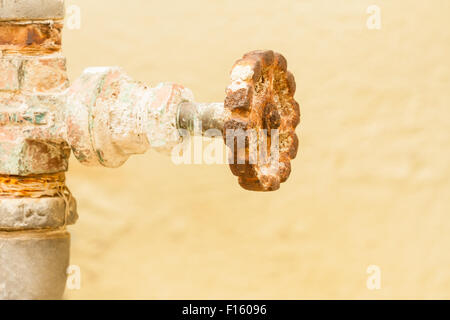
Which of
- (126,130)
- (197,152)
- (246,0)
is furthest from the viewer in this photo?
(246,0)

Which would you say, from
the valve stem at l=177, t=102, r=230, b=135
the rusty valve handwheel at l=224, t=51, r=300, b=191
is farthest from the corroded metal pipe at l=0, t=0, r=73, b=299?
the rusty valve handwheel at l=224, t=51, r=300, b=191

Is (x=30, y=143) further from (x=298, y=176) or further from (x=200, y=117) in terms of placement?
(x=298, y=176)

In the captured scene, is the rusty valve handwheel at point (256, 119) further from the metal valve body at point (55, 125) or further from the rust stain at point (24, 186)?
the rust stain at point (24, 186)

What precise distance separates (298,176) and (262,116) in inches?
24.5

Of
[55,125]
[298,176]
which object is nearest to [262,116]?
[55,125]

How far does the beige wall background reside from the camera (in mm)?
1539

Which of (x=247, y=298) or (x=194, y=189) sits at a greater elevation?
(x=194, y=189)

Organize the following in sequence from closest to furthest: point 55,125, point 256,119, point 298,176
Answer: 1. point 256,119
2. point 55,125
3. point 298,176

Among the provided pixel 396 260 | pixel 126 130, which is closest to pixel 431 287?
pixel 396 260

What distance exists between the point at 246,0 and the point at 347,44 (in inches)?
9.5

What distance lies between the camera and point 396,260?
1.59 meters

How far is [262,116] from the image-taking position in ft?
3.17

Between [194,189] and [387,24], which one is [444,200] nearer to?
[387,24]

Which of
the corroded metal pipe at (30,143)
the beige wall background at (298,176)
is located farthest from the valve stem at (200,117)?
the beige wall background at (298,176)
